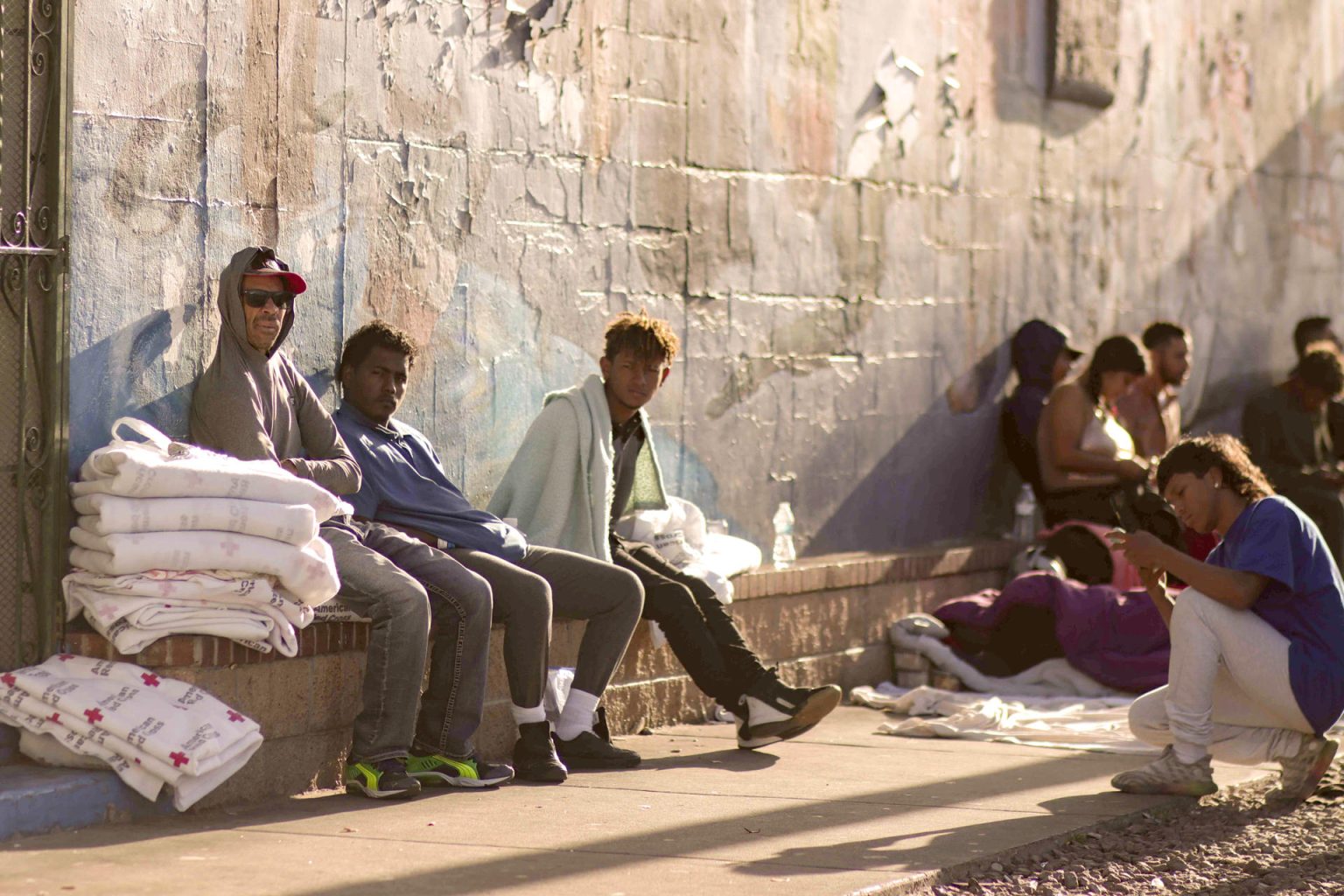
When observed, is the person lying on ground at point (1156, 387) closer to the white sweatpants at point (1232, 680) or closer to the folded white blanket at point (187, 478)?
the white sweatpants at point (1232, 680)

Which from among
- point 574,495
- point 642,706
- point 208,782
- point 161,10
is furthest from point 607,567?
point 161,10

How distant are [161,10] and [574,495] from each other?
2142 millimetres

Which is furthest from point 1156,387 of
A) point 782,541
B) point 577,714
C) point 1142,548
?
point 577,714

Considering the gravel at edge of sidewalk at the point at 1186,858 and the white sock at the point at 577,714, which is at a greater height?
the white sock at the point at 577,714

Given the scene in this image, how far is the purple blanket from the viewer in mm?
8469

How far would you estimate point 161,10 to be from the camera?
600 cm

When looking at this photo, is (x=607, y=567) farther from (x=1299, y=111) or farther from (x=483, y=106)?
(x=1299, y=111)

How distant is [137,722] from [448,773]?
1068mm

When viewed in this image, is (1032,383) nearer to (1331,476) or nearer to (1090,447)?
(1090,447)

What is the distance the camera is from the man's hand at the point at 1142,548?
598 centimetres

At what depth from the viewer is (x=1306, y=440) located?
10.9 meters

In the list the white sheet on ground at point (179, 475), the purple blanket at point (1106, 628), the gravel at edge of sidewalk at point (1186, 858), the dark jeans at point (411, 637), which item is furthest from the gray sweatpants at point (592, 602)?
the purple blanket at point (1106, 628)

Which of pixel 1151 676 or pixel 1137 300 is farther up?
pixel 1137 300

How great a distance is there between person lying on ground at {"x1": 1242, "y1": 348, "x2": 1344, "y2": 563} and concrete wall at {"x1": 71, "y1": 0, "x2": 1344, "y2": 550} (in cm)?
96
